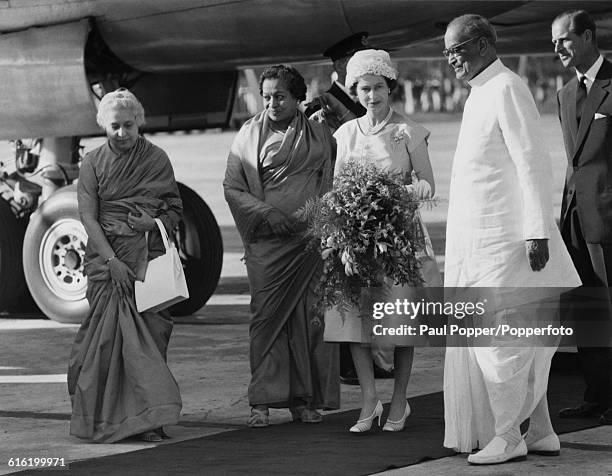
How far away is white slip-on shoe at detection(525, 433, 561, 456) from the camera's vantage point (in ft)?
A: 21.4

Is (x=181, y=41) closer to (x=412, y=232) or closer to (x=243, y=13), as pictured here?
(x=243, y=13)

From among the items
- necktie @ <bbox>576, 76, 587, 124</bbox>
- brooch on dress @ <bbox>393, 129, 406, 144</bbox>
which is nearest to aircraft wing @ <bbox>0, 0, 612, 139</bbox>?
necktie @ <bbox>576, 76, 587, 124</bbox>

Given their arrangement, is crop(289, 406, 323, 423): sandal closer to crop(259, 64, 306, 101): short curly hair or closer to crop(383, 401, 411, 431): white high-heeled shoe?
crop(383, 401, 411, 431): white high-heeled shoe

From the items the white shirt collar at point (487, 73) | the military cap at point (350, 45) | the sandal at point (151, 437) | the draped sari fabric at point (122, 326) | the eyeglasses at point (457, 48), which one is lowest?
the sandal at point (151, 437)

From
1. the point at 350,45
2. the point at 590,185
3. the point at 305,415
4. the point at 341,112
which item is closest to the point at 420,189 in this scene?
the point at 590,185

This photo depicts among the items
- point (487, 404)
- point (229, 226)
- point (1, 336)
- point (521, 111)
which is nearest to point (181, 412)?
point (487, 404)

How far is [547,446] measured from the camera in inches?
257

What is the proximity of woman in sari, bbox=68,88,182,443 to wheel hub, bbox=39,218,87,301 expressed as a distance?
12.1 feet

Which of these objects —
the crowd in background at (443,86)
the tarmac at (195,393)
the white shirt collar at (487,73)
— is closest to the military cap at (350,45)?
the tarmac at (195,393)

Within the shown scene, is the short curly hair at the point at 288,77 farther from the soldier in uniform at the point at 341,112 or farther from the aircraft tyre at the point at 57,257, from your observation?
the aircraft tyre at the point at 57,257

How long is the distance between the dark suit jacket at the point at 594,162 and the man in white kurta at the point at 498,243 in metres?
1.07

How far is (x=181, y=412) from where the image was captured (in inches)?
310

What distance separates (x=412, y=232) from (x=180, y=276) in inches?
44.6

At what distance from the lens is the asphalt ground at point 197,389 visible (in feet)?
21.4
